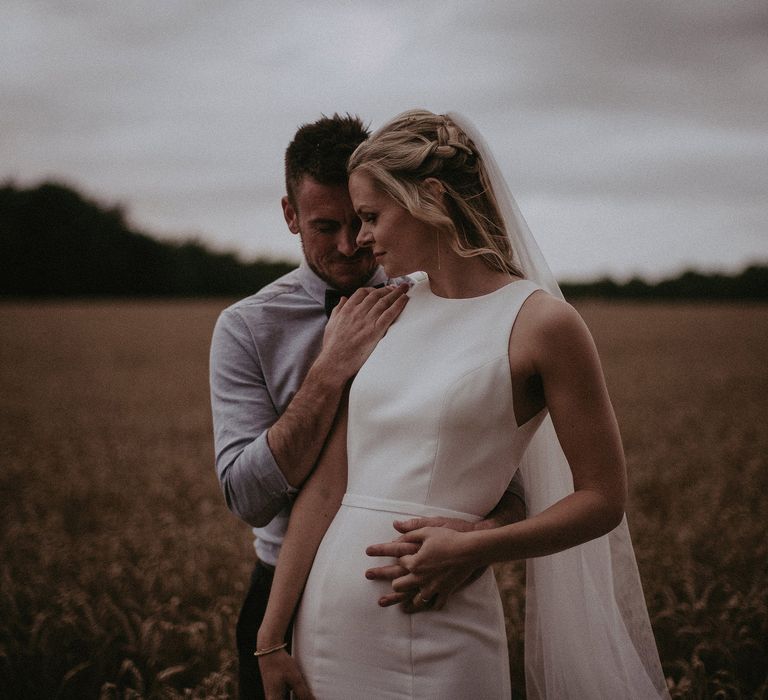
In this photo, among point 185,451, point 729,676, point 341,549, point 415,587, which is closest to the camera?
point 415,587

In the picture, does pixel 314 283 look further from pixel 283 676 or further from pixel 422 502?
pixel 283 676

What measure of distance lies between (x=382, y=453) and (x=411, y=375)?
0.83 ft

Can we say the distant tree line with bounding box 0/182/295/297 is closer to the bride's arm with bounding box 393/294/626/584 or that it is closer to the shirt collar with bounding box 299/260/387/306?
the shirt collar with bounding box 299/260/387/306

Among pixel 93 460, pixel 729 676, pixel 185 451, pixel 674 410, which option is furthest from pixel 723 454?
pixel 93 460

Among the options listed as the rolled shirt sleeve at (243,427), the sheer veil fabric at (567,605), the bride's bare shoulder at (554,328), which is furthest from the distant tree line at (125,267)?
the bride's bare shoulder at (554,328)

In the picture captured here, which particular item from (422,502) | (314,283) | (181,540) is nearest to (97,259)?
(181,540)

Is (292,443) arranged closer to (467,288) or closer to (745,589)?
(467,288)

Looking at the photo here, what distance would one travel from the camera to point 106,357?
79.0ft

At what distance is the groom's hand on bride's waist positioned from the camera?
2137mm

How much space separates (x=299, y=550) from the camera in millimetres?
2445

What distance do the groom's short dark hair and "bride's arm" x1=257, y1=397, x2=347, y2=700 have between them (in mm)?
786

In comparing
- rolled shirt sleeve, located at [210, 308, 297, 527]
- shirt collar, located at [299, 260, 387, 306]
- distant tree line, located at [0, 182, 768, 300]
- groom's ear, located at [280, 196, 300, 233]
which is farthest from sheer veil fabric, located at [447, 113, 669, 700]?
distant tree line, located at [0, 182, 768, 300]

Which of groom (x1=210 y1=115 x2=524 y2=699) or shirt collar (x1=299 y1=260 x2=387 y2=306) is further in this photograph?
shirt collar (x1=299 y1=260 x2=387 y2=306)

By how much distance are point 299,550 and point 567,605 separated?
986 millimetres
